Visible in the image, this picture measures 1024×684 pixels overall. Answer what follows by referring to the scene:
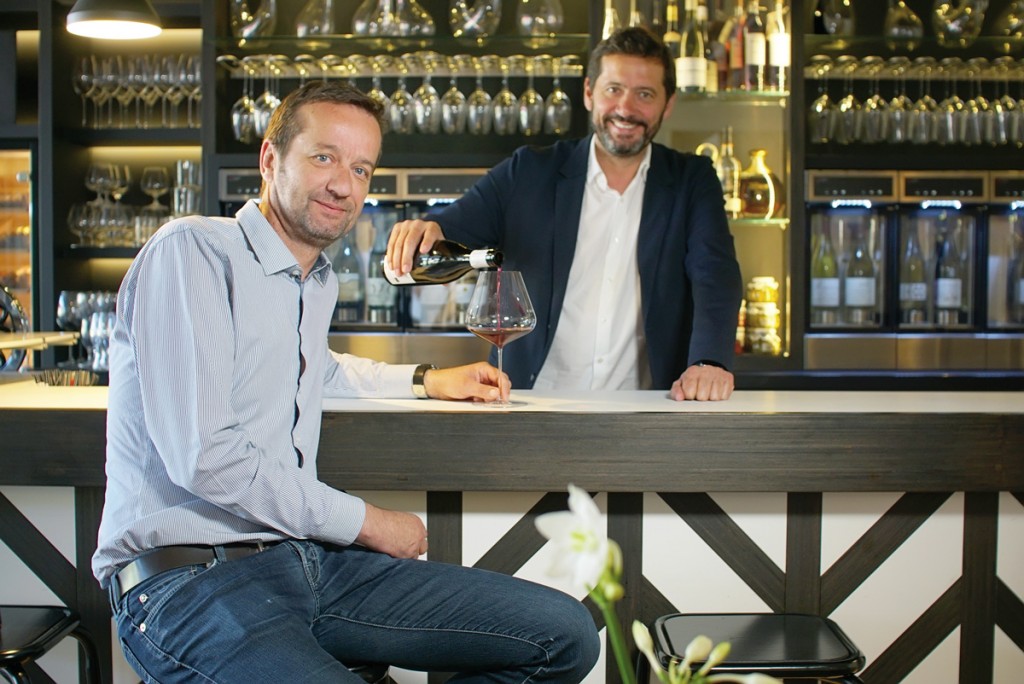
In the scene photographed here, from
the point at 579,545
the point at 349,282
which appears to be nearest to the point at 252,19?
the point at 349,282

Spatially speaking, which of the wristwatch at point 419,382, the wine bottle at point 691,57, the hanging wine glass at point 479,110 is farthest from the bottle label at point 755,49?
the wristwatch at point 419,382

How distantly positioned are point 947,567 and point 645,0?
8.87 feet

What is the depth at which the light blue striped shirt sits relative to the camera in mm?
1633

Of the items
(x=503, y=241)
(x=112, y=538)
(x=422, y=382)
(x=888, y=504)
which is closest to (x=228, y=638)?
(x=112, y=538)

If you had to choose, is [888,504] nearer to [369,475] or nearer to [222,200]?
[369,475]

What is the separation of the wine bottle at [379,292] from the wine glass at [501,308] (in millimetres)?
2222

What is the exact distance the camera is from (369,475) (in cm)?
205

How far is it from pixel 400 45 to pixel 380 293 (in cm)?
95

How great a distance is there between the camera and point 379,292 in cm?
437

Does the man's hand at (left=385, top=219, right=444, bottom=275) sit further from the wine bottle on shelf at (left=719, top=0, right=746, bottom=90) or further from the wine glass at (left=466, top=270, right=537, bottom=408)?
the wine bottle on shelf at (left=719, top=0, right=746, bottom=90)

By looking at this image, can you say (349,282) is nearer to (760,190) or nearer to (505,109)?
(505,109)

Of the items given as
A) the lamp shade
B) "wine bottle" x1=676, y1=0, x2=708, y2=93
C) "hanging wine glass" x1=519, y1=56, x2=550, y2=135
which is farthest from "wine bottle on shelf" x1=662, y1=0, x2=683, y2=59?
the lamp shade

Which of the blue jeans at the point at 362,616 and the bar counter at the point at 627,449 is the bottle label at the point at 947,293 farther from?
the blue jeans at the point at 362,616

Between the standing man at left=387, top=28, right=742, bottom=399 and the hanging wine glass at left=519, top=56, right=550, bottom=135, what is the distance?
1263 mm
